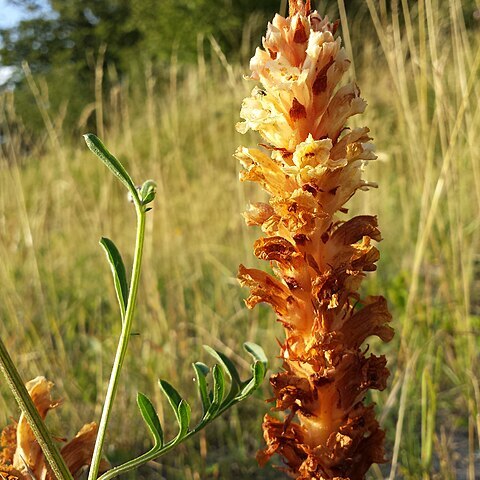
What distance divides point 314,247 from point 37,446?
0.29m

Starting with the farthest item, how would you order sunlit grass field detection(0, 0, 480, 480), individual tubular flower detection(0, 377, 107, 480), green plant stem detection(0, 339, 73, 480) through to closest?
1. sunlit grass field detection(0, 0, 480, 480)
2. individual tubular flower detection(0, 377, 107, 480)
3. green plant stem detection(0, 339, 73, 480)

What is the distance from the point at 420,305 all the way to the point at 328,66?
1295 mm

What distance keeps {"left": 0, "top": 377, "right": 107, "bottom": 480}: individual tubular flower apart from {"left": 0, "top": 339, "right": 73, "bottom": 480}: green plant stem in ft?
0.25

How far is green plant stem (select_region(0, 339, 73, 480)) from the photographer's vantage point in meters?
0.47

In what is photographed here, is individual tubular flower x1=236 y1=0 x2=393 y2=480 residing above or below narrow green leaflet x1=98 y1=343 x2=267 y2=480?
above

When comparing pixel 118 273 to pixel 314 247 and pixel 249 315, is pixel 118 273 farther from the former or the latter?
pixel 249 315

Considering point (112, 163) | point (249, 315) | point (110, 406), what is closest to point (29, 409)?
point (110, 406)

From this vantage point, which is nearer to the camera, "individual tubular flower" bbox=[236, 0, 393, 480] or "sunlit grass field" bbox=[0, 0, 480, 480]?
"individual tubular flower" bbox=[236, 0, 393, 480]

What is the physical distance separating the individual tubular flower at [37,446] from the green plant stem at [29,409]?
7 centimetres

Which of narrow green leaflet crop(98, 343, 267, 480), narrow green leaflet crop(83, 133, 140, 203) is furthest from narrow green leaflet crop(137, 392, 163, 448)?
narrow green leaflet crop(83, 133, 140, 203)

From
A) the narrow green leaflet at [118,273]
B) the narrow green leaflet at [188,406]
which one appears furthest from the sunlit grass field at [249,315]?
the narrow green leaflet at [118,273]

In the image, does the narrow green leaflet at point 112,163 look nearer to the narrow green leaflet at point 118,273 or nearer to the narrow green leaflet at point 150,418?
the narrow green leaflet at point 118,273

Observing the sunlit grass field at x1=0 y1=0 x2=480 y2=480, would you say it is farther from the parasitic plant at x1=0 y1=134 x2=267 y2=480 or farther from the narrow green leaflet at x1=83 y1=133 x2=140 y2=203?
the narrow green leaflet at x1=83 y1=133 x2=140 y2=203

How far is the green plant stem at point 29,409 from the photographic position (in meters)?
0.47
